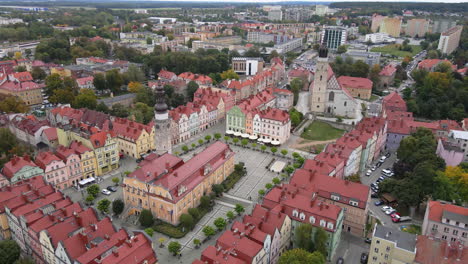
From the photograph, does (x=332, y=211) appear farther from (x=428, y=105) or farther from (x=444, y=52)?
(x=444, y=52)

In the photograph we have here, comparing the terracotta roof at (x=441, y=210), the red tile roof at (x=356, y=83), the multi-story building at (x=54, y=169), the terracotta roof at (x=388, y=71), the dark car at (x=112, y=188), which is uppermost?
the terracotta roof at (x=388, y=71)

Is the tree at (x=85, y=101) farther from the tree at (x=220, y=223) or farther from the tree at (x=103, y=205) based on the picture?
the tree at (x=220, y=223)

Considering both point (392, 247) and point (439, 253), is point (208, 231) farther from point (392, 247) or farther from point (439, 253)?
point (439, 253)

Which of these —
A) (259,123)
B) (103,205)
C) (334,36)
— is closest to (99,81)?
(259,123)

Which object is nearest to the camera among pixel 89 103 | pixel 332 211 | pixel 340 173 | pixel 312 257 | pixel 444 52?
pixel 312 257

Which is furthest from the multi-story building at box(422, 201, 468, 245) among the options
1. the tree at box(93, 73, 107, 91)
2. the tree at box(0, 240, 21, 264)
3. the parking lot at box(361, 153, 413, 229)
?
the tree at box(93, 73, 107, 91)

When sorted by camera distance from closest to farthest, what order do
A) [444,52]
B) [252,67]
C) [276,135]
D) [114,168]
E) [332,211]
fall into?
[332,211], [114,168], [276,135], [252,67], [444,52]

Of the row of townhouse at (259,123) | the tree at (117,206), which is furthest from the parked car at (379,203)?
the tree at (117,206)

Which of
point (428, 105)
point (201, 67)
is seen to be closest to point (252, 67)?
point (201, 67)
